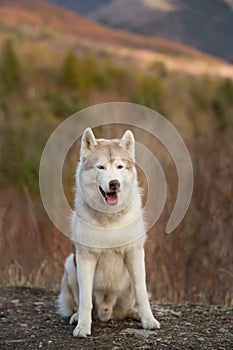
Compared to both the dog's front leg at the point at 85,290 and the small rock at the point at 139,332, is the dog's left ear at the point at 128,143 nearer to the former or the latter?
the dog's front leg at the point at 85,290

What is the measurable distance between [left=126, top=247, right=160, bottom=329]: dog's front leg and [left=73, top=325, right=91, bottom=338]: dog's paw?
461 mm

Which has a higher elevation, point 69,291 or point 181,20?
point 181,20

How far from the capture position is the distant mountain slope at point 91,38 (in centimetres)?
9159

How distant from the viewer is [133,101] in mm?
49562

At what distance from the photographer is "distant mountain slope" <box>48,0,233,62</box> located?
12369 centimetres

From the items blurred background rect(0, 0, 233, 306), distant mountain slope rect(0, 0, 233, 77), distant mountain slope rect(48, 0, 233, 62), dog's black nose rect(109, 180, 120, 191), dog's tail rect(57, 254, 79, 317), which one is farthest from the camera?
distant mountain slope rect(48, 0, 233, 62)

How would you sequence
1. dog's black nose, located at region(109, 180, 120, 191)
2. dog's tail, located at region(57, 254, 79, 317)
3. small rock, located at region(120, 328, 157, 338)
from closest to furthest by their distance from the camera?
dog's black nose, located at region(109, 180, 120, 191)
small rock, located at region(120, 328, 157, 338)
dog's tail, located at region(57, 254, 79, 317)

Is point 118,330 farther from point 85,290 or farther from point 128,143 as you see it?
point 128,143

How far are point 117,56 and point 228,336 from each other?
8663 centimetres

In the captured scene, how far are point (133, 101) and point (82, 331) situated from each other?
148 ft

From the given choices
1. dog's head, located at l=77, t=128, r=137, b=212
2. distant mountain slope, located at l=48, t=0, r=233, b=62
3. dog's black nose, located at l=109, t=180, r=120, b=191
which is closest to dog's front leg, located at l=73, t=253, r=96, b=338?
dog's head, located at l=77, t=128, r=137, b=212

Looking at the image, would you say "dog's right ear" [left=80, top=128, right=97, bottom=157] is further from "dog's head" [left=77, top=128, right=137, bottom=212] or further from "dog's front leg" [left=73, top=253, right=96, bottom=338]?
"dog's front leg" [left=73, top=253, right=96, bottom=338]

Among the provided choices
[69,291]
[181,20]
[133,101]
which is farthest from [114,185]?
[181,20]

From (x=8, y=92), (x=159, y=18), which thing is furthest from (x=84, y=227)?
(x=159, y=18)
